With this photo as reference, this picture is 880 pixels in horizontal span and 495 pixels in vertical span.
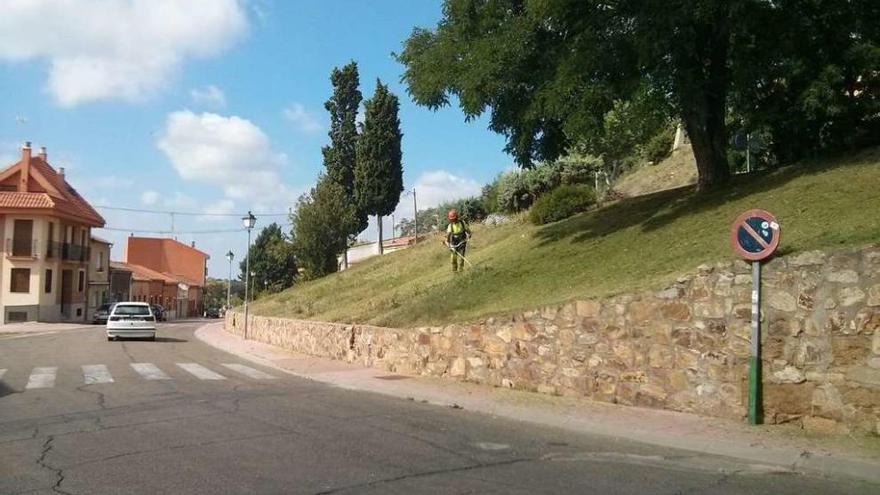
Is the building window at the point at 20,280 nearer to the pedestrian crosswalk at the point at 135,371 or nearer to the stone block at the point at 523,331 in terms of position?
the pedestrian crosswalk at the point at 135,371

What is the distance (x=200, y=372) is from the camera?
1758 centimetres

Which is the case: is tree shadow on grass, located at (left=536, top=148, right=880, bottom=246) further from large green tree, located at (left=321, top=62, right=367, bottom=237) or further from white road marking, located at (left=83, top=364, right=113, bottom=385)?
large green tree, located at (left=321, top=62, right=367, bottom=237)

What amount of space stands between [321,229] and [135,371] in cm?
2672

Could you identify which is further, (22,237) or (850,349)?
(22,237)

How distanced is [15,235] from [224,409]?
4502cm

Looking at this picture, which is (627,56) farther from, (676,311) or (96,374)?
(96,374)

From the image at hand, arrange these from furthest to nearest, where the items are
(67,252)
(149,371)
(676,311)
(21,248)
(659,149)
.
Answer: (67,252) < (21,248) < (659,149) < (149,371) < (676,311)

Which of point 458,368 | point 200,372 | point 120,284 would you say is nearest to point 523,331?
point 458,368

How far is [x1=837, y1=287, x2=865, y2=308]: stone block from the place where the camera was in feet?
30.8

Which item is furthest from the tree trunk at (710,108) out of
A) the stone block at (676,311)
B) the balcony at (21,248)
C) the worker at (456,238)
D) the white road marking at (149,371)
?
the balcony at (21,248)

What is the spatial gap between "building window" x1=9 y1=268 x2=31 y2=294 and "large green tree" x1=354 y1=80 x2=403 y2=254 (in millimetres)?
22333

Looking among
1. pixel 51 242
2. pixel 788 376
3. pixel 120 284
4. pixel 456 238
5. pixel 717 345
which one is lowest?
pixel 788 376

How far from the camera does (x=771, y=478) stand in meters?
7.62

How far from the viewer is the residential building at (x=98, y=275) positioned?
2364 inches
